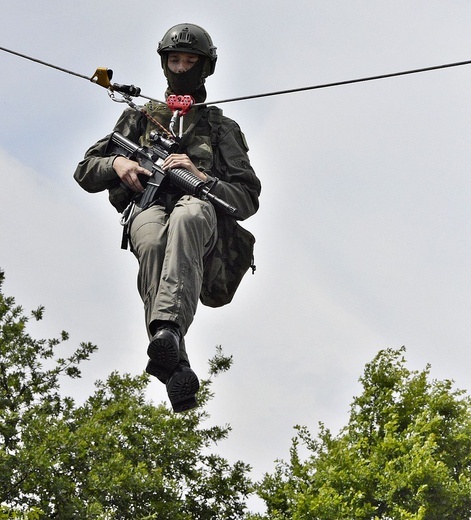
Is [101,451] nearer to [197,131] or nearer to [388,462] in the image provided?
[388,462]

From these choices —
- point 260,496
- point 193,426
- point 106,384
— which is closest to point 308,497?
point 260,496

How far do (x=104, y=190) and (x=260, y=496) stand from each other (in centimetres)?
2121

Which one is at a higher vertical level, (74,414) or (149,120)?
(74,414)

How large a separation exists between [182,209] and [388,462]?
20526 mm

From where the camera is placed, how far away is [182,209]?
255 inches

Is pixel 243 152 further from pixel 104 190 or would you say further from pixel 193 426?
pixel 193 426

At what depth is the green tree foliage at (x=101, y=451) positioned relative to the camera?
24062mm

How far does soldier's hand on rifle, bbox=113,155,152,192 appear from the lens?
680 cm

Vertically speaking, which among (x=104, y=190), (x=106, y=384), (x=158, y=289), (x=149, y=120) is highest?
(x=106, y=384)

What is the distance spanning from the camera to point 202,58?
285 inches

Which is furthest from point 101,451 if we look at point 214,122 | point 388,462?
point 214,122

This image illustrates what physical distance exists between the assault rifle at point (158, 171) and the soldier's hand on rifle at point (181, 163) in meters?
0.02

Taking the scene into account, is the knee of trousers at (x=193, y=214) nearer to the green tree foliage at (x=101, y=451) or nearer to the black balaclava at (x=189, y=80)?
the black balaclava at (x=189, y=80)

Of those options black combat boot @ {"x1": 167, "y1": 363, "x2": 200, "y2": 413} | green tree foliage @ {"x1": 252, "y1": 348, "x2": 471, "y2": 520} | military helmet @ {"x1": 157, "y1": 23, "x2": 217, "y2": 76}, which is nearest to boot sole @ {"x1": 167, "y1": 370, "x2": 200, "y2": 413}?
black combat boot @ {"x1": 167, "y1": 363, "x2": 200, "y2": 413}
